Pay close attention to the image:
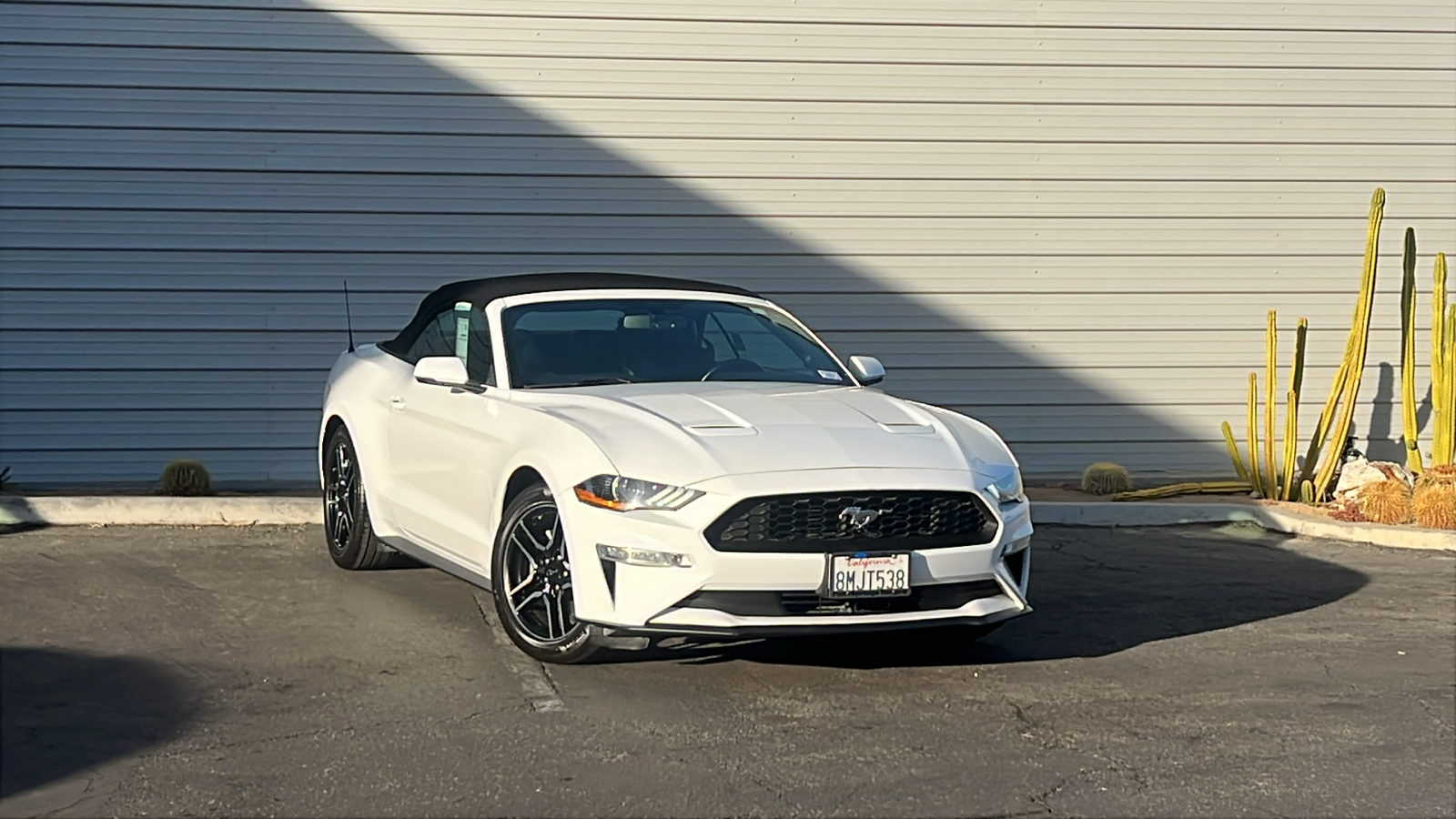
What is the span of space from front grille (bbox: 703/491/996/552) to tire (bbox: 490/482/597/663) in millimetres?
671

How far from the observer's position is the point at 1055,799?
16.4ft

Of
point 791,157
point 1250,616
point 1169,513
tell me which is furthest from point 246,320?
point 1250,616

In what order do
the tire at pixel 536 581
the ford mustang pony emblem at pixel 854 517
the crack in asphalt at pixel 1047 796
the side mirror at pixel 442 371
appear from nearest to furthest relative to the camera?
1. the crack in asphalt at pixel 1047 796
2. the ford mustang pony emblem at pixel 854 517
3. the tire at pixel 536 581
4. the side mirror at pixel 442 371

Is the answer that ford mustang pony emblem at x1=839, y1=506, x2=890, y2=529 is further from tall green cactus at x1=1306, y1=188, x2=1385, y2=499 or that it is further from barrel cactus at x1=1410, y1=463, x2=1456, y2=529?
tall green cactus at x1=1306, y1=188, x2=1385, y2=499

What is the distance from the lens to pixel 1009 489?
21.7 ft

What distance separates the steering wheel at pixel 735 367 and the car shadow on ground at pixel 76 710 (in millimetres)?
2545

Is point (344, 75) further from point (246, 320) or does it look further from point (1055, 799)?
point (1055, 799)

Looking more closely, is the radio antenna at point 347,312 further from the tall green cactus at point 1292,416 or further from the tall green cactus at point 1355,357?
the tall green cactus at point 1355,357

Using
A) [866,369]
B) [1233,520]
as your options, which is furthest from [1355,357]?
[866,369]

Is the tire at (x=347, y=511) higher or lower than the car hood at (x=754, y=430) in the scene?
lower

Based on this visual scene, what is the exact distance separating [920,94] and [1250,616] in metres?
5.48

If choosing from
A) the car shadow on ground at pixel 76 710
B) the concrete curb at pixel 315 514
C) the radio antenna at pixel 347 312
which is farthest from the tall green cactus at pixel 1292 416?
the car shadow on ground at pixel 76 710

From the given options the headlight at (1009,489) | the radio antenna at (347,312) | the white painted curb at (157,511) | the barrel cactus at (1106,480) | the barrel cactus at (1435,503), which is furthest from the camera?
the barrel cactus at (1106,480)

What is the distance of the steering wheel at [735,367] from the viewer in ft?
24.7
